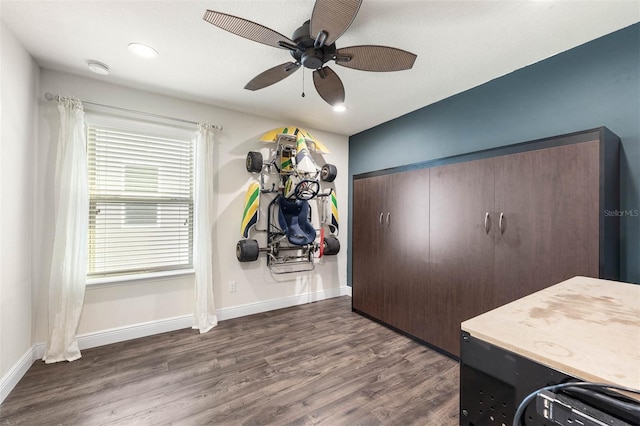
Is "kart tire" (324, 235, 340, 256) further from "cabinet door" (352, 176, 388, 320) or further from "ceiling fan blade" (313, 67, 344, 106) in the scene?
"ceiling fan blade" (313, 67, 344, 106)

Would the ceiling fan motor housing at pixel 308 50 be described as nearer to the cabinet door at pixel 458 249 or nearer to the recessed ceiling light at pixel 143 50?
the recessed ceiling light at pixel 143 50

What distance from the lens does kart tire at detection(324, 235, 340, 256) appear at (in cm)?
379

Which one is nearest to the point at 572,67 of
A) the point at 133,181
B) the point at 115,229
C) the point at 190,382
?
the point at 190,382

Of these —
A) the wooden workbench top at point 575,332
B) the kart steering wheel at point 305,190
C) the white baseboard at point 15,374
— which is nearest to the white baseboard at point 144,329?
the white baseboard at point 15,374

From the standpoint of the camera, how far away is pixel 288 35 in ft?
6.15

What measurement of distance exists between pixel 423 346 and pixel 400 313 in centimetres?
37

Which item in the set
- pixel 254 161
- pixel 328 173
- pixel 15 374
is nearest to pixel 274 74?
pixel 254 161

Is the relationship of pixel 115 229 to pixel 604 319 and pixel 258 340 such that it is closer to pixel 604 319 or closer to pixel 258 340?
pixel 258 340

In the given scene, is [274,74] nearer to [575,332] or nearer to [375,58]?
[375,58]

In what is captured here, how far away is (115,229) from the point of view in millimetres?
2646

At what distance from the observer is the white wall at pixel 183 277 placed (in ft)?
7.62

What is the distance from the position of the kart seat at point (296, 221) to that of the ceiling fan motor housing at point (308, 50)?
1914 mm

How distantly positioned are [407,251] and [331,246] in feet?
4.16

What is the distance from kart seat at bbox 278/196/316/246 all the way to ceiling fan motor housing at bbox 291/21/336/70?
1.91 meters
